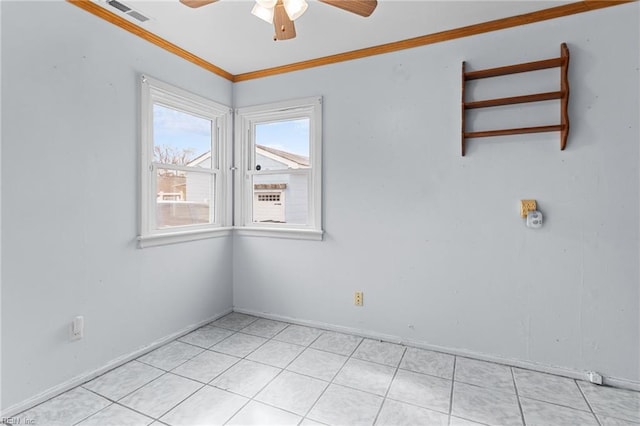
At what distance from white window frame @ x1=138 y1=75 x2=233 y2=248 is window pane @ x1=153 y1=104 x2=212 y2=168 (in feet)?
0.18

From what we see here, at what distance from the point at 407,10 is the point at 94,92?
2.15 metres

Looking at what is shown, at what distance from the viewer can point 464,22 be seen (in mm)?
2322

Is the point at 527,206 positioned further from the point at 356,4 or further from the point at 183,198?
the point at 183,198

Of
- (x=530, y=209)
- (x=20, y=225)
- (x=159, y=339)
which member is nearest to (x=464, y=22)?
(x=530, y=209)

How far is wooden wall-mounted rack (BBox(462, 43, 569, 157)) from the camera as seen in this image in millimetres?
2100

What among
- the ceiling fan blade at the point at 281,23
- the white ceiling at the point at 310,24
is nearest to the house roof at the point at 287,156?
the white ceiling at the point at 310,24

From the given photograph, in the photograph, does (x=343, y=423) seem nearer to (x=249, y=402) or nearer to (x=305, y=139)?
(x=249, y=402)

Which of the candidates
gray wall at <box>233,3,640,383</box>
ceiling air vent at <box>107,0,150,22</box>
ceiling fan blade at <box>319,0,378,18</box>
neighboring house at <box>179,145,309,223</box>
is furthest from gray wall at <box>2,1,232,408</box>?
ceiling fan blade at <box>319,0,378,18</box>

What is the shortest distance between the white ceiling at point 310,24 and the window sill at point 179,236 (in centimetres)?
155

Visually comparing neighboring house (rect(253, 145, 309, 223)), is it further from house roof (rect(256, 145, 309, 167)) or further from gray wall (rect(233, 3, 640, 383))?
gray wall (rect(233, 3, 640, 383))

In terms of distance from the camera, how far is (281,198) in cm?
322

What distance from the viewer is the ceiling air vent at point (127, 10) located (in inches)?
81.1

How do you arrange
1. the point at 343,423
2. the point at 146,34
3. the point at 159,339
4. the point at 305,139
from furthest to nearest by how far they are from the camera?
1. the point at 305,139
2. the point at 159,339
3. the point at 146,34
4. the point at 343,423

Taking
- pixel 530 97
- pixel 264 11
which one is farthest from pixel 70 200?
pixel 530 97
